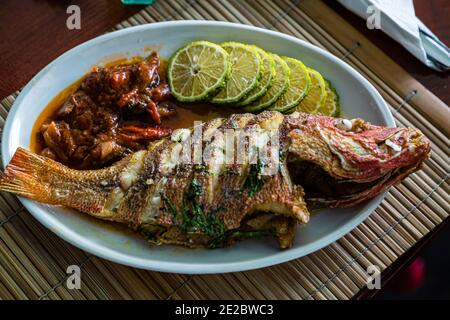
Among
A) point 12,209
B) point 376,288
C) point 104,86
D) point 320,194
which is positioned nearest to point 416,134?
point 320,194

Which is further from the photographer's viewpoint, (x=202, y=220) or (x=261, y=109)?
(x=261, y=109)

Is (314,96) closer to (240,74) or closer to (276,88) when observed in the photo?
(276,88)

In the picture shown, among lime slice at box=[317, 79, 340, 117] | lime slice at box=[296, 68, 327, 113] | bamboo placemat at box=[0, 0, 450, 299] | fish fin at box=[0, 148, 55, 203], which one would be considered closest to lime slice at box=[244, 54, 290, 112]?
lime slice at box=[296, 68, 327, 113]

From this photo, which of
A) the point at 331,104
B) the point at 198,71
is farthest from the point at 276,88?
the point at 198,71

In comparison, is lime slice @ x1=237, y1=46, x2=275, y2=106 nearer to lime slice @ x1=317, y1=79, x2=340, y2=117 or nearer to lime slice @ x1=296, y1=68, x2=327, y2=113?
lime slice @ x1=296, y1=68, x2=327, y2=113

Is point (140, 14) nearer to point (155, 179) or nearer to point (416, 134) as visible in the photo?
point (155, 179)
